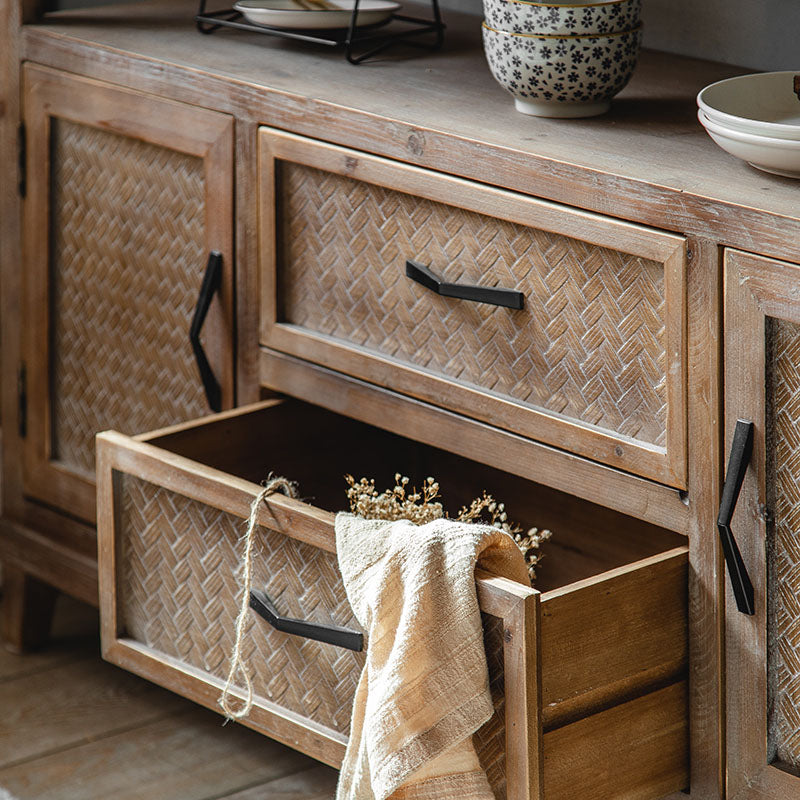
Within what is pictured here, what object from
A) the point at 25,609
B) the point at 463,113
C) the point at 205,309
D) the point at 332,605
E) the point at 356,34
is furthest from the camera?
the point at 25,609

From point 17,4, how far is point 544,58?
2.44 feet

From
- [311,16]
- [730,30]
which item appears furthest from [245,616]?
[730,30]

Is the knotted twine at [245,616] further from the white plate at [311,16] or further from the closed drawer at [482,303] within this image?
the white plate at [311,16]

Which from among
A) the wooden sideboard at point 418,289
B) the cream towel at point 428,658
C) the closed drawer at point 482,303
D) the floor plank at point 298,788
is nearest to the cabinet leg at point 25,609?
the wooden sideboard at point 418,289

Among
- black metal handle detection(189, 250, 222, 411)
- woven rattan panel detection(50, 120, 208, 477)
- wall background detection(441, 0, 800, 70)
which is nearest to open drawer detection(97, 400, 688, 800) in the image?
black metal handle detection(189, 250, 222, 411)

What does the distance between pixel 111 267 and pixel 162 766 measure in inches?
23.8

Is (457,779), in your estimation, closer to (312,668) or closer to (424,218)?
(312,668)

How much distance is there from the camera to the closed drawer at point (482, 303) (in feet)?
4.22

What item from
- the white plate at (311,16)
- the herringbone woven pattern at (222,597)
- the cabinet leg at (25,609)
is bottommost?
the cabinet leg at (25,609)

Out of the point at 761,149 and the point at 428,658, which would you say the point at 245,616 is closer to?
the point at 428,658

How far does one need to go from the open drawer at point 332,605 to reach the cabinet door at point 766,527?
6cm

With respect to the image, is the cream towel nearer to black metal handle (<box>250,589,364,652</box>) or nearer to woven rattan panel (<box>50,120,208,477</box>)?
black metal handle (<box>250,589,364,652</box>)

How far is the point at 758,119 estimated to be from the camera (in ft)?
4.47

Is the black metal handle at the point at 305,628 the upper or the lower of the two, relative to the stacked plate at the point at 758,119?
lower
